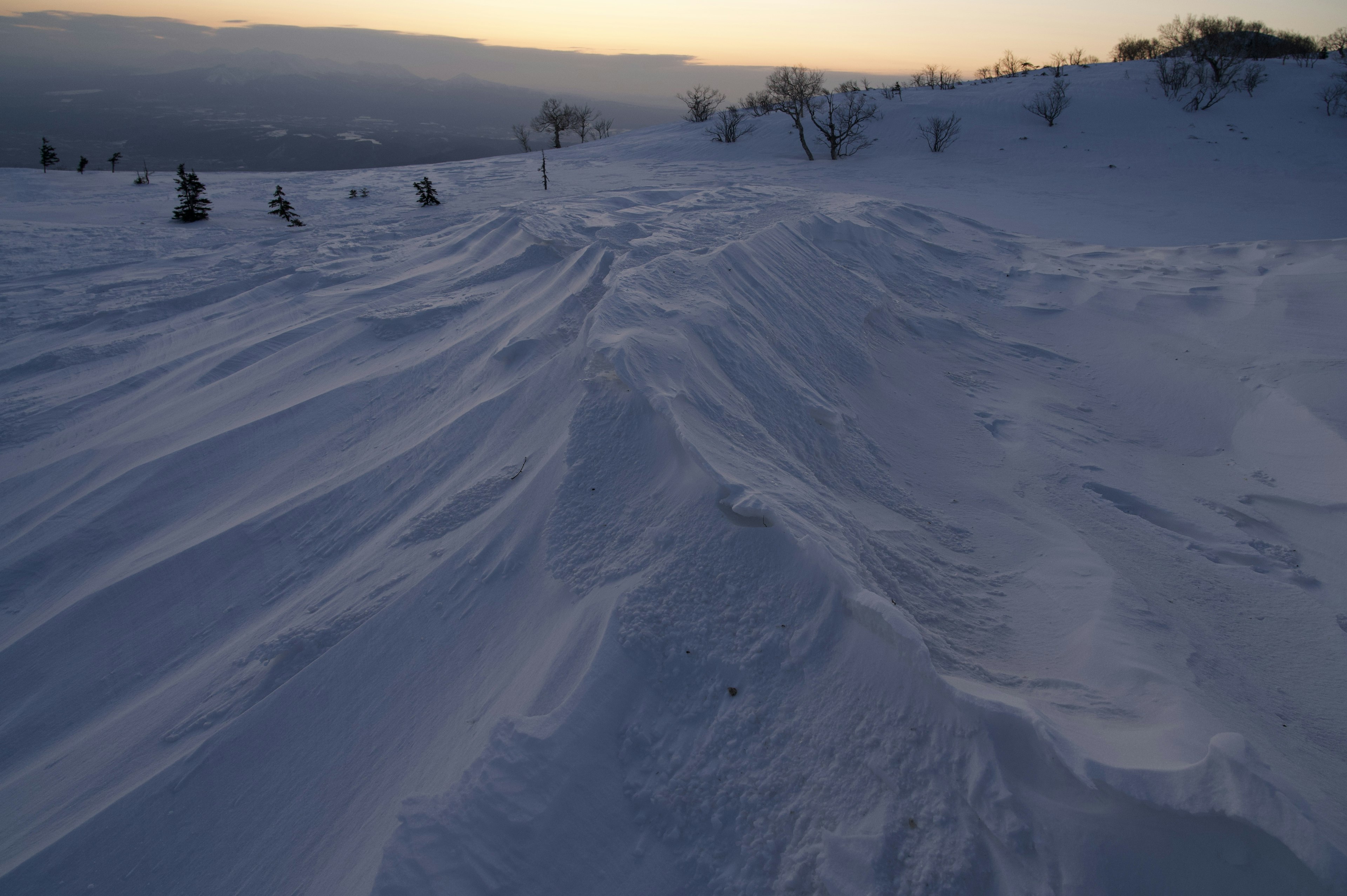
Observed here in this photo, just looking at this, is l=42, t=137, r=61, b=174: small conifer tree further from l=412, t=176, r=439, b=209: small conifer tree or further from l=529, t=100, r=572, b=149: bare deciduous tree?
l=529, t=100, r=572, b=149: bare deciduous tree

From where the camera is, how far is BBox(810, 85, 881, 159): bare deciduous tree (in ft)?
52.2

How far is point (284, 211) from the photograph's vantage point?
26.8 ft

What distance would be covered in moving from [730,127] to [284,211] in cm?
1397

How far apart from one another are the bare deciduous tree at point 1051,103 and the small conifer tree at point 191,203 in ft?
64.9

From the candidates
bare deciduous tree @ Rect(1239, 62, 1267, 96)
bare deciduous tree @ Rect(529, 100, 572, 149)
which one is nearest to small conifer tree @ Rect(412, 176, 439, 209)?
bare deciduous tree @ Rect(529, 100, 572, 149)

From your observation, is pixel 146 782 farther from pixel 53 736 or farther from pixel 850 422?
pixel 850 422

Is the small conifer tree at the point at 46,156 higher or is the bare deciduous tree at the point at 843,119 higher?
the bare deciduous tree at the point at 843,119

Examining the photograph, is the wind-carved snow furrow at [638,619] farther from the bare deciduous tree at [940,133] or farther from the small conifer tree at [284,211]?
the bare deciduous tree at [940,133]

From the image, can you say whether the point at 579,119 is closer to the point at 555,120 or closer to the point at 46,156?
the point at 555,120

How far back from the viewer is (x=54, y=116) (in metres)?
63.8

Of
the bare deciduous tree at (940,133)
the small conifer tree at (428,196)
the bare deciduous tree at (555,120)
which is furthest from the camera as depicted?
the bare deciduous tree at (555,120)

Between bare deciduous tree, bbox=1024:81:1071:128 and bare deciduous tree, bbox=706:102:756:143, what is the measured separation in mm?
8163

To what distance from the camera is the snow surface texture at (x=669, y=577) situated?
1.42 meters

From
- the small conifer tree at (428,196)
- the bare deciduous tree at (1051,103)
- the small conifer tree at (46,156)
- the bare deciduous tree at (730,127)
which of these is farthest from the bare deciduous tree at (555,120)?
the small conifer tree at (428,196)
